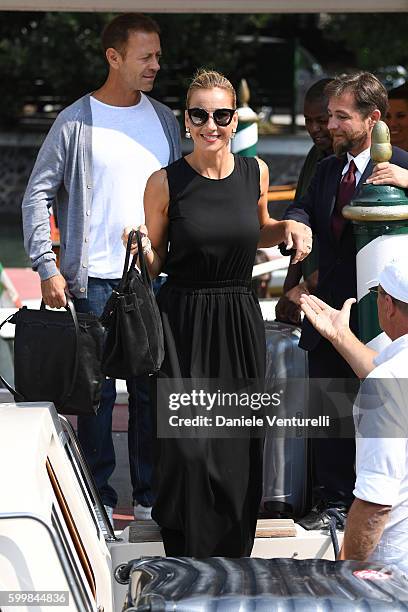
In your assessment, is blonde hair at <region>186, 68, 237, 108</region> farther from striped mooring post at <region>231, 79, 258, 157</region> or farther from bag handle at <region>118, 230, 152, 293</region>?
striped mooring post at <region>231, 79, 258, 157</region>

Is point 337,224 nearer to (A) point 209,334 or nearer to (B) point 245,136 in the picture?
(A) point 209,334

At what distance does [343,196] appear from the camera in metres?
4.33

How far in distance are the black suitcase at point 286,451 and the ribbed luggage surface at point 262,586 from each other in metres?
1.75

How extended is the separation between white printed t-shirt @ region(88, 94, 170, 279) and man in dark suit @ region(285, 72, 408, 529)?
0.59 metres

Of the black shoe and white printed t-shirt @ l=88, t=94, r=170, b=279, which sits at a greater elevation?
white printed t-shirt @ l=88, t=94, r=170, b=279

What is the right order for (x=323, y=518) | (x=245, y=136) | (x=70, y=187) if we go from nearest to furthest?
(x=323, y=518) < (x=70, y=187) < (x=245, y=136)

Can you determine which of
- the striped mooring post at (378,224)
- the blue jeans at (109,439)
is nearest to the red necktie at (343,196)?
the striped mooring post at (378,224)

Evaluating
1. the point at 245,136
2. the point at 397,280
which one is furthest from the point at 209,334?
the point at 245,136

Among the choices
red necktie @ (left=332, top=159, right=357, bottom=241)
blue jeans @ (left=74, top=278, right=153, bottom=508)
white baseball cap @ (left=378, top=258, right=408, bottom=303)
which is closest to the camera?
white baseball cap @ (left=378, top=258, right=408, bottom=303)

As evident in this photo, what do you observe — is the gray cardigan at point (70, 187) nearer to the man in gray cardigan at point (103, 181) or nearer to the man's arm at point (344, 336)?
the man in gray cardigan at point (103, 181)

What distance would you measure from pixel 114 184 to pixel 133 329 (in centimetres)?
96

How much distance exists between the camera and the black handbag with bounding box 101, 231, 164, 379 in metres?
3.66

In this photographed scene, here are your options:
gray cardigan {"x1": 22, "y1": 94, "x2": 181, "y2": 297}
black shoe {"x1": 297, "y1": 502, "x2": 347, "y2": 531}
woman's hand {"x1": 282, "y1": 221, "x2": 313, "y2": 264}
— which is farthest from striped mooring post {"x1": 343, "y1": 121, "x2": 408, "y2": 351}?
gray cardigan {"x1": 22, "y1": 94, "x2": 181, "y2": 297}

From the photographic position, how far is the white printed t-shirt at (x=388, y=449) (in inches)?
110
